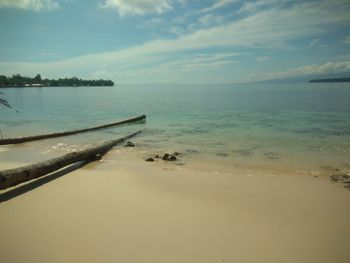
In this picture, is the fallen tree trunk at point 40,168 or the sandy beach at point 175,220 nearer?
the sandy beach at point 175,220

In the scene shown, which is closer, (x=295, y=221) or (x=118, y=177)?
(x=295, y=221)

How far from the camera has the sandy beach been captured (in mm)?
4555

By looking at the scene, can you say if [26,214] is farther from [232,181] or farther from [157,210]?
[232,181]

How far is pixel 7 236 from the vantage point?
16.4 feet

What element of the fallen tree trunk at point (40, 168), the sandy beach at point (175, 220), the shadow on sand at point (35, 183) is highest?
the fallen tree trunk at point (40, 168)

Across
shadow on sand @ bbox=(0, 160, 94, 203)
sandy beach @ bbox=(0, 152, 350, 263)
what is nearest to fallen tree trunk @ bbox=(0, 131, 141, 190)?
shadow on sand @ bbox=(0, 160, 94, 203)

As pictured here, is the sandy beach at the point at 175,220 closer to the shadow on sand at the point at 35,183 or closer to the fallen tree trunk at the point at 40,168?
the shadow on sand at the point at 35,183

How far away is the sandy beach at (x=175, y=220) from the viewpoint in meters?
4.55

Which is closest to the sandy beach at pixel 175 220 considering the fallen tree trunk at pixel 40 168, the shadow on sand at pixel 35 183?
the shadow on sand at pixel 35 183

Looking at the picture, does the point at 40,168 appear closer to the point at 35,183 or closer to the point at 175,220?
the point at 35,183

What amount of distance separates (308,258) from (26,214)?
570 centimetres

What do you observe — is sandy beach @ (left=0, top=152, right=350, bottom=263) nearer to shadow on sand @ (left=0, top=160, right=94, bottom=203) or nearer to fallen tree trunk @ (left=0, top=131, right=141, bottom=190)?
shadow on sand @ (left=0, top=160, right=94, bottom=203)

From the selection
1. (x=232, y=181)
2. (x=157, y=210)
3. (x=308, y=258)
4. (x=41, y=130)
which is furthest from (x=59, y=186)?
(x=41, y=130)

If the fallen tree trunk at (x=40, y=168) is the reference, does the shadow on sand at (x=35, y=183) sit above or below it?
below
